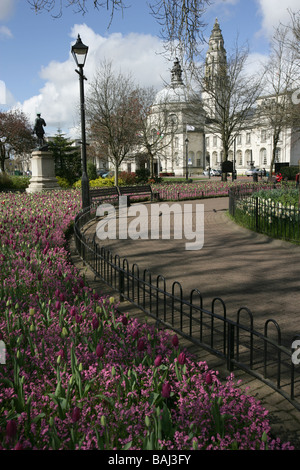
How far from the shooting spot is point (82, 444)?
2.42m

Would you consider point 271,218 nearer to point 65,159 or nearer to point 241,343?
point 241,343

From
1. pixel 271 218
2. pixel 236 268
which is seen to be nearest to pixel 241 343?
pixel 236 268

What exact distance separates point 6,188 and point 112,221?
2197 centimetres

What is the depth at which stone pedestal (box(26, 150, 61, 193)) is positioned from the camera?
25.6m

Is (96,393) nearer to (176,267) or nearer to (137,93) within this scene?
(176,267)

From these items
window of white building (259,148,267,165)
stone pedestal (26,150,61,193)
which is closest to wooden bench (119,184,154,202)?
stone pedestal (26,150,61,193)

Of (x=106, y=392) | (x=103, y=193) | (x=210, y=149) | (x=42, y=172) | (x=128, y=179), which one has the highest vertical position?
(x=210, y=149)

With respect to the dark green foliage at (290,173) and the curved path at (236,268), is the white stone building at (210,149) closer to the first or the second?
the dark green foliage at (290,173)

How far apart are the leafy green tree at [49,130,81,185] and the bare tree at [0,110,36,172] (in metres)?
11.3

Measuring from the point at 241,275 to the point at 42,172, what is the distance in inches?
827

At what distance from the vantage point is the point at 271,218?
10.7 m

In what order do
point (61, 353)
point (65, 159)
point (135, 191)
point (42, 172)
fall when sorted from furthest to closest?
point (65, 159)
point (42, 172)
point (135, 191)
point (61, 353)
